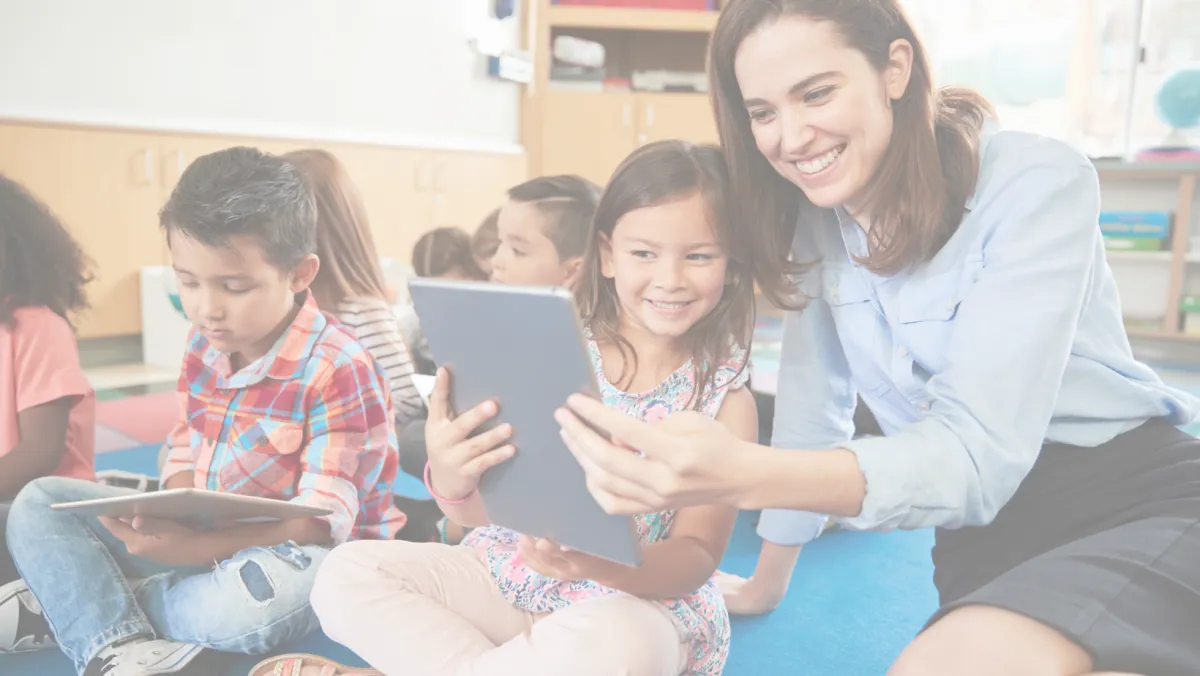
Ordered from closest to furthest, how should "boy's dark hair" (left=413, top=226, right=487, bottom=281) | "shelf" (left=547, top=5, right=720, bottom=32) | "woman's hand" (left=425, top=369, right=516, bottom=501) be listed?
"woman's hand" (left=425, top=369, right=516, bottom=501)
"boy's dark hair" (left=413, top=226, right=487, bottom=281)
"shelf" (left=547, top=5, right=720, bottom=32)

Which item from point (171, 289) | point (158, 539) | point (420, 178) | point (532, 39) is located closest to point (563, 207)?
point (158, 539)

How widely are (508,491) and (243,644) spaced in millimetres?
455

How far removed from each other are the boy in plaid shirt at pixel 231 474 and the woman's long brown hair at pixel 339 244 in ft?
1.13

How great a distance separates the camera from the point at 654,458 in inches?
24.5

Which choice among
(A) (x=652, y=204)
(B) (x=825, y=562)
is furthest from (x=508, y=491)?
(B) (x=825, y=562)

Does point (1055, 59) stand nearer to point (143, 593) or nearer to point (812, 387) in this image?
point (812, 387)

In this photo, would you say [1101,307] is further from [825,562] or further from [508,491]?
[825,562]

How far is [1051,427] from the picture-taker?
836 millimetres

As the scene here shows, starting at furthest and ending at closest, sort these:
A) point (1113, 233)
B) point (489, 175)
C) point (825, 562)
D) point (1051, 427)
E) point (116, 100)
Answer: point (489, 175) < point (1113, 233) < point (116, 100) < point (825, 562) < point (1051, 427)

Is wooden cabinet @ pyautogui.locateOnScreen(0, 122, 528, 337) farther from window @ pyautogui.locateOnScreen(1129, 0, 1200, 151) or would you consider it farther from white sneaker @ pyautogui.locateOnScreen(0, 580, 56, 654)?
window @ pyautogui.locateOnScreen(1129, 0, 1200, 151)

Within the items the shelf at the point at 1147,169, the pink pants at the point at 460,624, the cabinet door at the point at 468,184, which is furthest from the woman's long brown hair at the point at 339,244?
the shelf at the point at 1147,169

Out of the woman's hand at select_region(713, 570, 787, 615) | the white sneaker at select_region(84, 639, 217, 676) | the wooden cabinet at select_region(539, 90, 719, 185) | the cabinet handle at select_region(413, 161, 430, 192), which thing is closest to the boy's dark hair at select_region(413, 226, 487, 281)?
the woman's hand at select_region(713, 570, 787, 615)

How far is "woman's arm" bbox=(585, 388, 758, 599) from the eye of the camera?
2.67 feet

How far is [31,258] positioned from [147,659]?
2.04 ft
